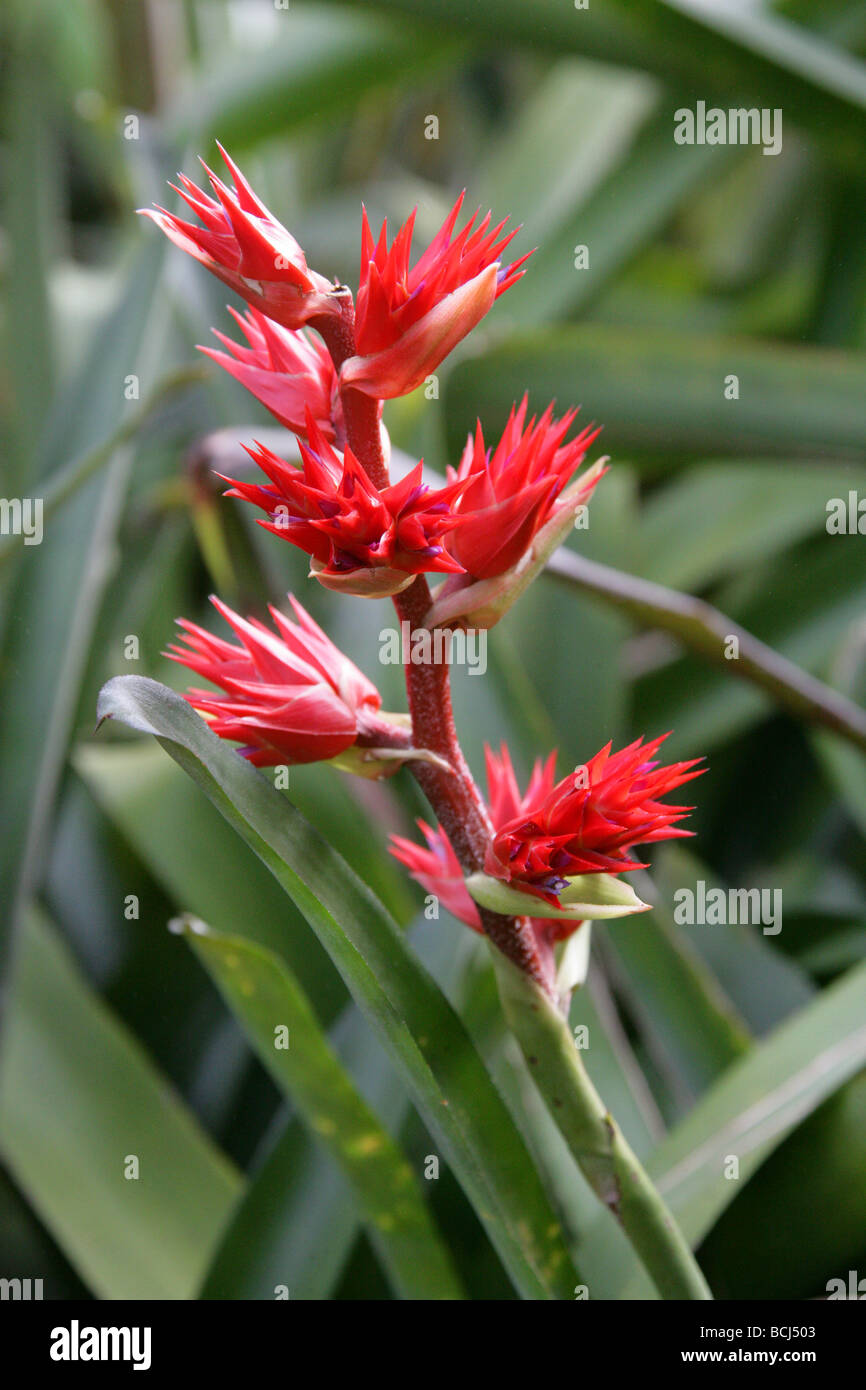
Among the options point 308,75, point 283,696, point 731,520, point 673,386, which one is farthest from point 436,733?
point 308,75

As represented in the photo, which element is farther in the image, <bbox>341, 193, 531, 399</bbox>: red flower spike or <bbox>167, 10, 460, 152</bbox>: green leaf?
<bbox>167, 10, 460, 152</bbox>: green leaf

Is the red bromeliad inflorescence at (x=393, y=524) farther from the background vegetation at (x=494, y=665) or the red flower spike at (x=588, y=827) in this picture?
the background vegetation at (x=494, y=665)

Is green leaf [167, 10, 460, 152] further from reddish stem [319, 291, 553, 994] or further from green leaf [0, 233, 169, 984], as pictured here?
reddish stem [319, 291, 553, 994]

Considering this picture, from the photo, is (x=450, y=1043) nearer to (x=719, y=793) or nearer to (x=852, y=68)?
(x=719, y=793)

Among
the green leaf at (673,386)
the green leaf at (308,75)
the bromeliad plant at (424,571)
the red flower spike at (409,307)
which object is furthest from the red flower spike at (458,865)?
the green leaf at (308,75)

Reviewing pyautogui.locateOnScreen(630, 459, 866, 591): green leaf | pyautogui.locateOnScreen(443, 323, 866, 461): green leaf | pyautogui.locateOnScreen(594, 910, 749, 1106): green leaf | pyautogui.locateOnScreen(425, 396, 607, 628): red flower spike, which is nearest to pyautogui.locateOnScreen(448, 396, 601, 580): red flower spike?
pyautogui.locateOnScreen(425, 396, 607, 628): red flower spike

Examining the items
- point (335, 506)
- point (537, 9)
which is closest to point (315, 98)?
point (537, 9)
